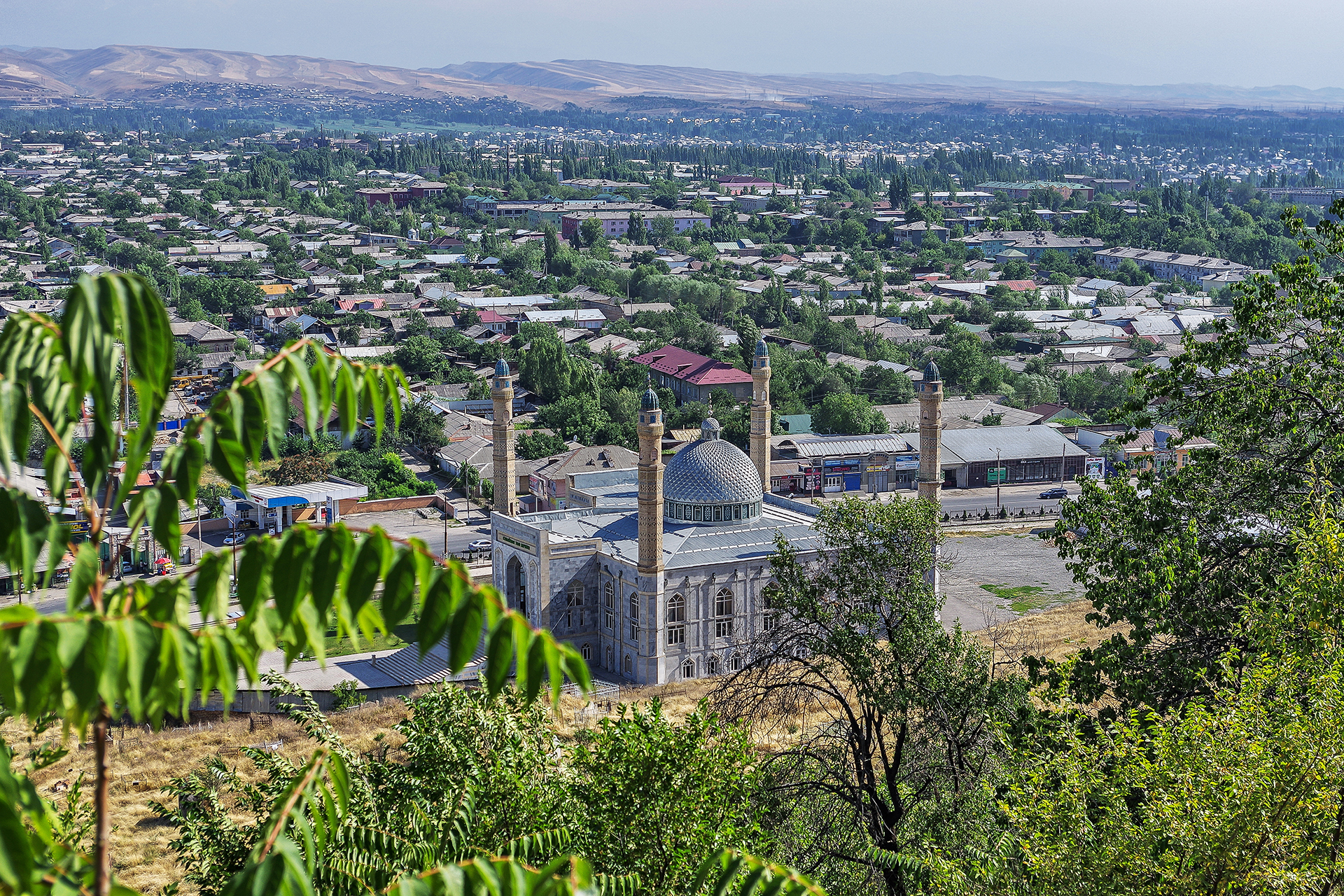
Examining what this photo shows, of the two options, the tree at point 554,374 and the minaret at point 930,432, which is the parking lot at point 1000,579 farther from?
the tree at point 554,374

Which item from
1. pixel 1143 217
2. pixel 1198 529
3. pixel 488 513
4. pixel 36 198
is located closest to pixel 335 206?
pixel 36 198

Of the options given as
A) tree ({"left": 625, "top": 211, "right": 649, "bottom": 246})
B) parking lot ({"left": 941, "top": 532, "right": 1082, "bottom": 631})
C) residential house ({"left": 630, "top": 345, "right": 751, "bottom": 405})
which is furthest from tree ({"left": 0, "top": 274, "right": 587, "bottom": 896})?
tree ({"left": 625, "top": 211, "right": 649, "bottom": 246})

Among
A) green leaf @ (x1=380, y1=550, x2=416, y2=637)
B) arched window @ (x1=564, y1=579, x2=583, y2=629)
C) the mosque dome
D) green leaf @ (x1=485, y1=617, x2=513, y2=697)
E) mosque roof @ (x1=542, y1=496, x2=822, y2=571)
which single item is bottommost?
arched window @ (x1=564, y1=579, x2=583, y2=629)

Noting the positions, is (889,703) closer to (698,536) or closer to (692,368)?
(698,536)

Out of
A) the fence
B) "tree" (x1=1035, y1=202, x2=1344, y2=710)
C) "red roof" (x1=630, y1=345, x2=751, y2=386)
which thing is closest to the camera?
"tree" (x1=1035, y1=202, x2=1344, y2=710)

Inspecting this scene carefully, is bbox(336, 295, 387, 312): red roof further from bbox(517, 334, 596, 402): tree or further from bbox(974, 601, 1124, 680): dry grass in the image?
bbox(974, 601, 1124, 680): dry grass

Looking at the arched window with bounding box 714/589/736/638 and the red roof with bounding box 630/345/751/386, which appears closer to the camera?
the arched window with bounding box 714/589/736/638

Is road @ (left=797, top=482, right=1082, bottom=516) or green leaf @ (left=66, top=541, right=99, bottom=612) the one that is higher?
green leaf @ (left=66, top=541, right=99, bottom=612)
